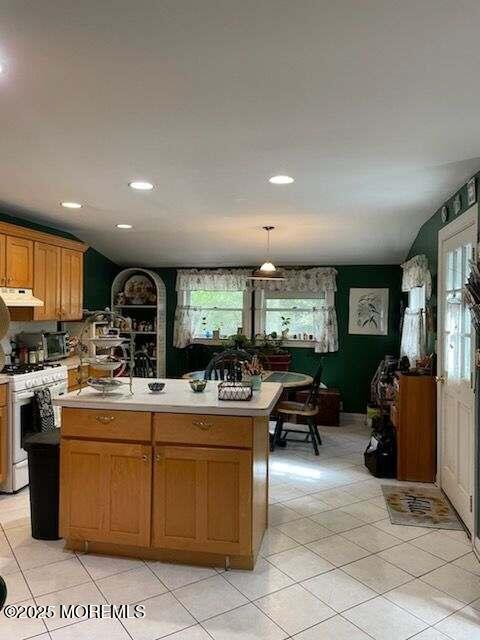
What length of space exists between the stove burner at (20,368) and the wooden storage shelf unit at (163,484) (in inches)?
53.3

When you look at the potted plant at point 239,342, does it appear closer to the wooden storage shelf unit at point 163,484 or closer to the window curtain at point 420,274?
the window curtain at point 420,274

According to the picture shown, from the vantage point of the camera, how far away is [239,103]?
6.53 feet

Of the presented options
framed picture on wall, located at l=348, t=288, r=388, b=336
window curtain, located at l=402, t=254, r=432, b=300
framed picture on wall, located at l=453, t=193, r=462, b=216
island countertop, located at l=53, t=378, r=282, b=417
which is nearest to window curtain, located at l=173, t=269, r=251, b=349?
framed picture on wall, located at l=348, t=288, r=388, b=336

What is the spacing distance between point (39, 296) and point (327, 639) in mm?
3535

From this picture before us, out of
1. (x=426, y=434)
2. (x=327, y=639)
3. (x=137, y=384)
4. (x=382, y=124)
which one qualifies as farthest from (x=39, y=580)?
(x=426, y=434)

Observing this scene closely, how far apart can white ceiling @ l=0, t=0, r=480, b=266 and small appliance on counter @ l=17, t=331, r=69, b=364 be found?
1.25 meters

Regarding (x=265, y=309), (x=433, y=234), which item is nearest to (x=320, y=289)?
(x=265, y=309)

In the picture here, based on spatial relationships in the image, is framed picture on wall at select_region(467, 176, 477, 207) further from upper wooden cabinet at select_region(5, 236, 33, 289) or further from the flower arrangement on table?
Result: upper wooden cabinet at select_region(5, 236, 33, 289)

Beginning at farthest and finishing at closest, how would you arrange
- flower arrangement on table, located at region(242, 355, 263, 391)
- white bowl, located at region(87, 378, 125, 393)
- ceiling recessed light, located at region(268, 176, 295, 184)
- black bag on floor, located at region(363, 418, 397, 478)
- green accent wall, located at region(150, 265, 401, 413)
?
green accent wall, located at region(150, 265, 401, 413)
black bag on floor, located at region(363, 418, 397, 478)
ceiling recessed light, located at region(268, 176, 295, 184)
flower arrangement on table, located at region(242, 355, 263, 391)
white bowl, located at region(87, 378, 125, 393)

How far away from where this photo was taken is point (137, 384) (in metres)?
3.29

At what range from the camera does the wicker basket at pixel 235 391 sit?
271 cm

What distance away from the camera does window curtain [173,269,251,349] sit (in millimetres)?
6633

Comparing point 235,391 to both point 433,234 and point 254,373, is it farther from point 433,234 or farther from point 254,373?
point 433,234

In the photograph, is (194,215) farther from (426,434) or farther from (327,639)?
(327,639)
